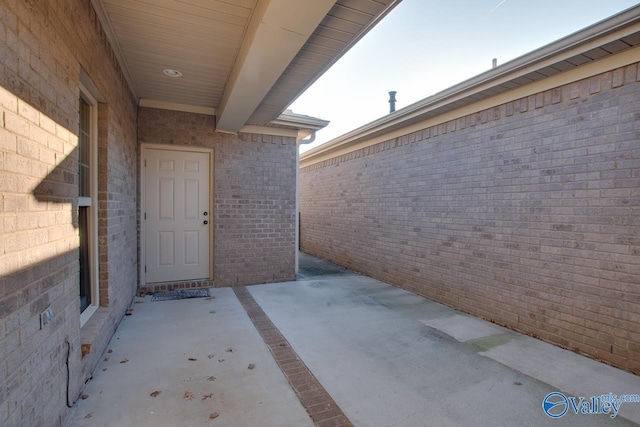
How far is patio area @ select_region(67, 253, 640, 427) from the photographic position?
7.21ft

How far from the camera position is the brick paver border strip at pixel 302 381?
7.11 feet

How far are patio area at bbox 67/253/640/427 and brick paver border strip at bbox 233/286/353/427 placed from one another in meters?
0.01

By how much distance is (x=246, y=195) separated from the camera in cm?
570

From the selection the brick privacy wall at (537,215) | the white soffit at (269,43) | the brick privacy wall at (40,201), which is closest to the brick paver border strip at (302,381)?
the brick privacy wall at (40,201)

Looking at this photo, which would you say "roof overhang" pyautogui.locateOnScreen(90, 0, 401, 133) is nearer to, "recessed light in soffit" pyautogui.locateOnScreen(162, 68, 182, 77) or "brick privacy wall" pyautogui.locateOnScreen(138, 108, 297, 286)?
"recessed light in soffit" pyautogui.locateOnScreen(162, 68, 182, 77)

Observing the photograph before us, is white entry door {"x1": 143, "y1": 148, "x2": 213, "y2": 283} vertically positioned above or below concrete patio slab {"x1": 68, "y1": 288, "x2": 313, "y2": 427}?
above

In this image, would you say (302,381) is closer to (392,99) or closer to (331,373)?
(331,373)

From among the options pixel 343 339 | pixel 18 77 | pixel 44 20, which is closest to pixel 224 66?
pixel 44 20

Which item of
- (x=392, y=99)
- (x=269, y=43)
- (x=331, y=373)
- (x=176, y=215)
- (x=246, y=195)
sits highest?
(x=392, y=99)

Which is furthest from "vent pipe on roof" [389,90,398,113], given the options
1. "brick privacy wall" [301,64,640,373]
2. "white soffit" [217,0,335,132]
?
"white soffit" [217,0,335,132]

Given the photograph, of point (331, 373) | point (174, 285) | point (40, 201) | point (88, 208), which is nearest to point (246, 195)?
point (174, 285)

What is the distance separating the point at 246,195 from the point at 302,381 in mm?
3706

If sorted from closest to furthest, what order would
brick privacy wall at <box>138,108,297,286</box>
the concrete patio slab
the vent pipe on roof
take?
the concrete patio slab < brick privacy wall at <box>138,108,297,286</box> < the vent pipe on roof

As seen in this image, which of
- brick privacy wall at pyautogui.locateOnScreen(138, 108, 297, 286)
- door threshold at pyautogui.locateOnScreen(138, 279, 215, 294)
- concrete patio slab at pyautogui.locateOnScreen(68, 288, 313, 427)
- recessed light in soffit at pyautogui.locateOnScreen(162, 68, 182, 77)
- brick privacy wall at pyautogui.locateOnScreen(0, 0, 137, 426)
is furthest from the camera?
brick privacy wall at pyautogui.locateOnScreen(138, 108, 297, 286)
